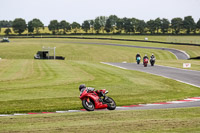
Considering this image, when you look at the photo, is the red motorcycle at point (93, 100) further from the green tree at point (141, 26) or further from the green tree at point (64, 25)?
the green tree at point (64, 25)

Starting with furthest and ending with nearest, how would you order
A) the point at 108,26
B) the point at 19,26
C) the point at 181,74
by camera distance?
the point at 108,26, the point at 19,26, the point at 181,74

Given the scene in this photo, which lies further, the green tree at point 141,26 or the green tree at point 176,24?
the green tree at point 141,26

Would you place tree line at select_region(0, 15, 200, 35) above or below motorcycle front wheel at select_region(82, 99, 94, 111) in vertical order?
above

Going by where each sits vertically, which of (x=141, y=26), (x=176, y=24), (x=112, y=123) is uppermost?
(x=176, y=24)

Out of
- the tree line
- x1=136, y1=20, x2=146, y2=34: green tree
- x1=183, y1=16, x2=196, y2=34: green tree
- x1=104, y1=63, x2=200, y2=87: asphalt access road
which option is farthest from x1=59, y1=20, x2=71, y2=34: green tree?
x1=104, y1=63, x2=200, y2=87: asphalt access road

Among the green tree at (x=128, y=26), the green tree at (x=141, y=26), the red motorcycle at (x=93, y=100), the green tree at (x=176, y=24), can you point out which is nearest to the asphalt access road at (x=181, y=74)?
the red motorcycle at (x=93, y=100)

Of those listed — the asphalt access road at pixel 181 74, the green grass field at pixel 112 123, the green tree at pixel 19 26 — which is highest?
the green tree at pixel 19 26

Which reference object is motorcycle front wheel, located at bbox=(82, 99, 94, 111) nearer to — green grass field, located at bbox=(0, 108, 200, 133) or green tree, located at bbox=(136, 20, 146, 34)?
green grass field, located at bbox=(0, 108, 200, 133)

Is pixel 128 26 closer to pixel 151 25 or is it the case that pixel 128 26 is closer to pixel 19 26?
pixel 151 25

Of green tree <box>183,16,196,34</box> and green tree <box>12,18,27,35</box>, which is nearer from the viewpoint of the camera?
green tree <box>183,16,196,34</box>

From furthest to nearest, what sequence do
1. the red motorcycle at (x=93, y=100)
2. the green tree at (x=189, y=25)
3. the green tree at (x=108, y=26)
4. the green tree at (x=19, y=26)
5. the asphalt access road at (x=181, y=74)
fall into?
1. the green tree at (x=108, y=26)
2. the green tree at (x=19, y=26)
3. the green tree at (x=189, y=25)
4. the asphalt access road at (x=181, y=74)
5. the red motorcycle at (x=93, y=100)

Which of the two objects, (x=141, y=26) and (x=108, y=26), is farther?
(x=108, y=26)

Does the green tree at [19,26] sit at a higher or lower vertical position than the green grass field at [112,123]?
higher

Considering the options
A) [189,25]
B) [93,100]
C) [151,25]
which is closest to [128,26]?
[151,25]
